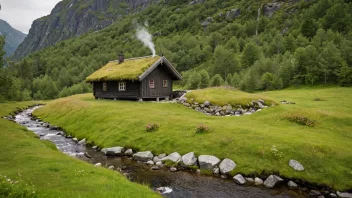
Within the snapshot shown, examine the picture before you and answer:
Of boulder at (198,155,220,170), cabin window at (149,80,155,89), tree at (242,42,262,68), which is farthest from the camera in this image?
tree at (242,42,262,68)

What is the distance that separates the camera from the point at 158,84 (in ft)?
159

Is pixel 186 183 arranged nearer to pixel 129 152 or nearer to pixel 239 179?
pixel 239 179

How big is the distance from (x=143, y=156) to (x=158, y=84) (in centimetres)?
2727

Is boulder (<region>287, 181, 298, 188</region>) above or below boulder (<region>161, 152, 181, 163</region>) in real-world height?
below

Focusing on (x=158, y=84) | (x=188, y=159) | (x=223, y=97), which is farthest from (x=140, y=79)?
(x=188, y=159)

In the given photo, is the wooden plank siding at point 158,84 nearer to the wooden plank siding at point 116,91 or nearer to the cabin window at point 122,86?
the wooden plank siding at point 116,91

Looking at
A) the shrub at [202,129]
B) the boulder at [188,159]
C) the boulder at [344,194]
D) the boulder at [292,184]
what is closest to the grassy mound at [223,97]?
the shrub at [202,129]

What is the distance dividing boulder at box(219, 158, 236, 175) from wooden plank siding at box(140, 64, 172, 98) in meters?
29.0

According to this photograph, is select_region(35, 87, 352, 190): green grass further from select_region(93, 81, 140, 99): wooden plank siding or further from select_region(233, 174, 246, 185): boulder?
select_region(93, 81, 140, 99): wooden plank siding

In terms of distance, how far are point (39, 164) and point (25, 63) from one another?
157073 millimetres

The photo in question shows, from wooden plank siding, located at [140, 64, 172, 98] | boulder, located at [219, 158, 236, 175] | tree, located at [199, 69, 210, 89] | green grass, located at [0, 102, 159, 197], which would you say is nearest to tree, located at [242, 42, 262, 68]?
tree, located at [199, 69, 210, 89]

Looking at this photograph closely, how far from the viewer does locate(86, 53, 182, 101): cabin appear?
45906 millimetres

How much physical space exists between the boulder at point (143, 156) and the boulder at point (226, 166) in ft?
20.5

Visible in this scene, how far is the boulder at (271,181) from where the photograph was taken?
17.2 m
